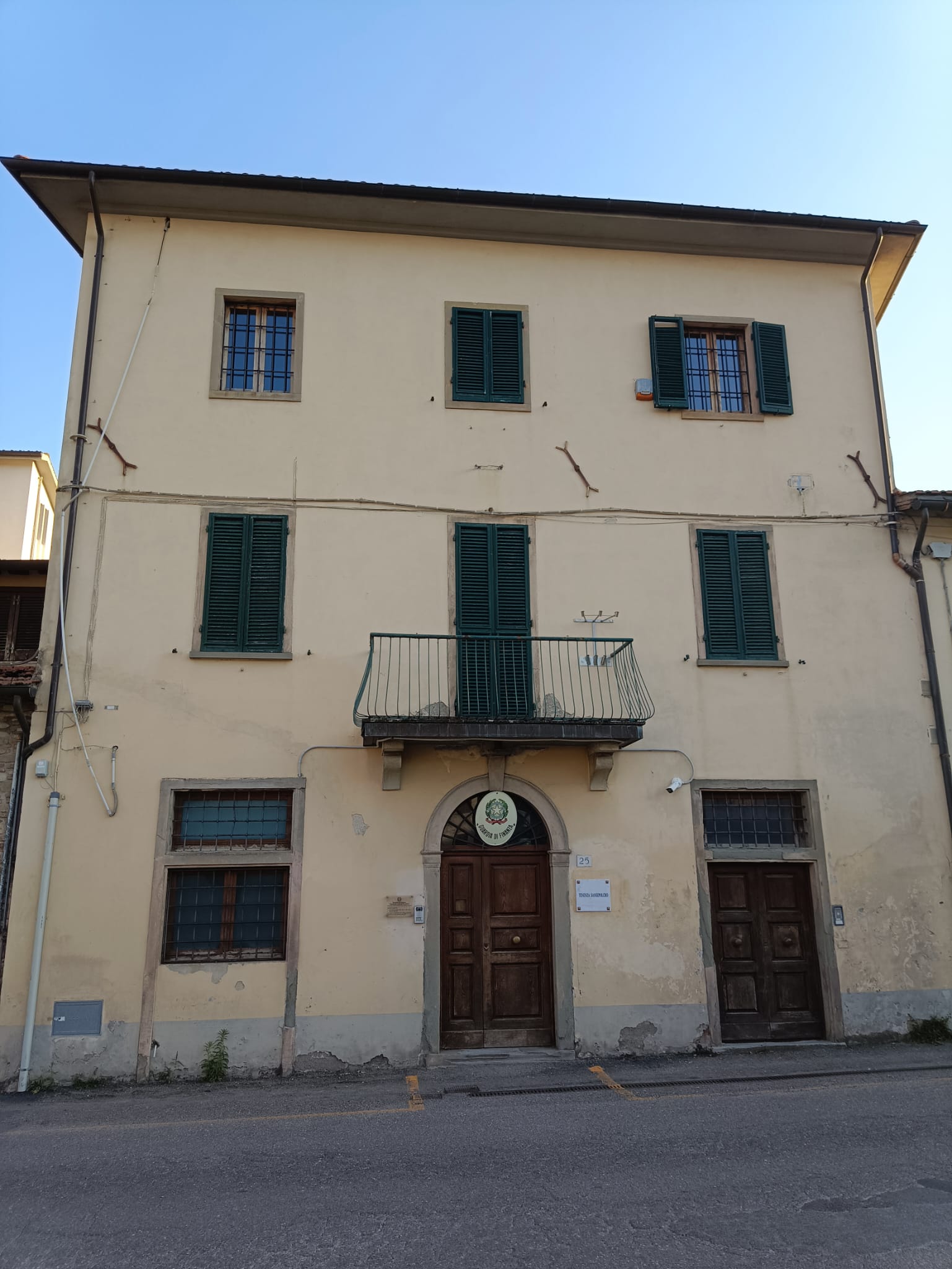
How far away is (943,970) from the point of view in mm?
10492

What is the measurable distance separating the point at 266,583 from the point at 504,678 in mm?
2912

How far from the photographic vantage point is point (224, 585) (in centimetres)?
1049

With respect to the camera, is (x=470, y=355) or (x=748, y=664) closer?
(x=748, y=664)

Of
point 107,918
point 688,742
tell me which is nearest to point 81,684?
point 107,918

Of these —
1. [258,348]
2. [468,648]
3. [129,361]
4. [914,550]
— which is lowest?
[468,648]

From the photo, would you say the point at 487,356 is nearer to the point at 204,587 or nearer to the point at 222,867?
the point at 204,587

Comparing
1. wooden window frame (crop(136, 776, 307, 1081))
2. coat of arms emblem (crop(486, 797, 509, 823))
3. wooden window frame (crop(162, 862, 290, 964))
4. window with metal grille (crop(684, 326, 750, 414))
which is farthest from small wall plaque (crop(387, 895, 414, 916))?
window with metal grille (crop(684, 326, 750, 414))

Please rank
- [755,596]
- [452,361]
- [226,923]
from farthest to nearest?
[452,361]
[755,596]
[226,923]

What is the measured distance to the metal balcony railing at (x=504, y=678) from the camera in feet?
33.6

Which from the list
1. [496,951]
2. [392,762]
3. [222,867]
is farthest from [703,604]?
[222,867]

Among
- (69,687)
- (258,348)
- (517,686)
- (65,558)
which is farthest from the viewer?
(258,348)

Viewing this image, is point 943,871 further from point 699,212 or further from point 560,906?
point 699,212

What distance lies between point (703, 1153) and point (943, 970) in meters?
5.53

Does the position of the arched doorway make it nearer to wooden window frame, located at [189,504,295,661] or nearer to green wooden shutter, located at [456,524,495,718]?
green wooden shutter, located at [456,524,495,718]
